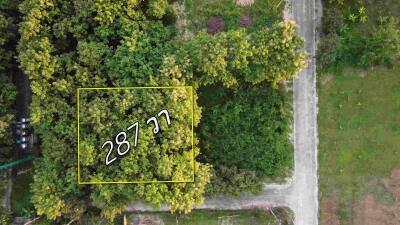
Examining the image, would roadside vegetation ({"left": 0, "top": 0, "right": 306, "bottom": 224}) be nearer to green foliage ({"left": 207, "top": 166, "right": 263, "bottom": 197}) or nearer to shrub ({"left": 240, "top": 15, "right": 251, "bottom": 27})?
green foliage ({"left": 207, "top": 166, "right": 263, "bottom": 197})

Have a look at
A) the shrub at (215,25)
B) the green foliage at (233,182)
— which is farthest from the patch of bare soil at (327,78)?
the green foliage at (233,182)

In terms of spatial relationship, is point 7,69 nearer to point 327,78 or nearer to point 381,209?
point 327,78

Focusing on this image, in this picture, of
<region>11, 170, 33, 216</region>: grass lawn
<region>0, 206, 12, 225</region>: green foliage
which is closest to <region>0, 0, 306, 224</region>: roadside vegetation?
<region>11, 170, 33, 216</region>: grass lawn

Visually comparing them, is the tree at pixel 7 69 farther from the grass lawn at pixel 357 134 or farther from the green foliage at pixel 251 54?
the grass lawn at pixel 357 134

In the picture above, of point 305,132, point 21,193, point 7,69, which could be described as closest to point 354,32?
point 305,132

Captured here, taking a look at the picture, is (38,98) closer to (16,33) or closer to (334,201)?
(16,33)

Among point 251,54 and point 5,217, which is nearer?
point 251,54

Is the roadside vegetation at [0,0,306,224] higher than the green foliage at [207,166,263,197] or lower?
higher
